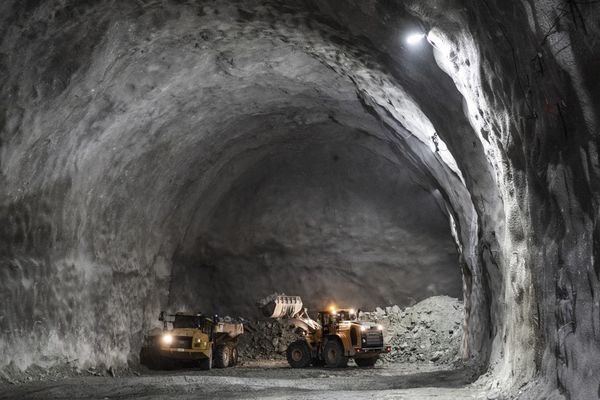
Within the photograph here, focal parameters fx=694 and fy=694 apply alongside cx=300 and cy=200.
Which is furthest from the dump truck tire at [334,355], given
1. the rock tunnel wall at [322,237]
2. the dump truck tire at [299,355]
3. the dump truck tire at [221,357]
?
the rock tunnel wall at [322,237]

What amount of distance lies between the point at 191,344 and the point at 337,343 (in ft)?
12.4

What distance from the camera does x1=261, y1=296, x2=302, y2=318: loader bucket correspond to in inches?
816

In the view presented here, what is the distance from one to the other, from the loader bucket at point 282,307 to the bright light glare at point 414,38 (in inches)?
451

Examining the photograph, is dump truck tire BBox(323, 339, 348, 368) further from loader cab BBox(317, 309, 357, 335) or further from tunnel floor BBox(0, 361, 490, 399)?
tunnel floor BBox(0, 361, 490, 399)

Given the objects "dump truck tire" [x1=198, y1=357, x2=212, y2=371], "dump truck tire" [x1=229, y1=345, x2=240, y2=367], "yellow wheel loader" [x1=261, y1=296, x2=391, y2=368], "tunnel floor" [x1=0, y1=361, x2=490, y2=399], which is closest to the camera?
"tunnel floor" [x1=0, y1=361, x2=490, y2=399]

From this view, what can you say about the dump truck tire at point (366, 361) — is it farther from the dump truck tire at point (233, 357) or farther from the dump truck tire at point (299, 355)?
the dump truck tire at point (233, 357)

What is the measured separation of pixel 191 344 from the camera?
678 inches

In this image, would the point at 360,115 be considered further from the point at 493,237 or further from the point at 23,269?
the point at 23,269

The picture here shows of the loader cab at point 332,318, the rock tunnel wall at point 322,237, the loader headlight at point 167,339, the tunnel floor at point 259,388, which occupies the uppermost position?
the rock tunnel wall at point 322,237

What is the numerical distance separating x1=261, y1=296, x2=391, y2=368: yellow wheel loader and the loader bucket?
1.51 m

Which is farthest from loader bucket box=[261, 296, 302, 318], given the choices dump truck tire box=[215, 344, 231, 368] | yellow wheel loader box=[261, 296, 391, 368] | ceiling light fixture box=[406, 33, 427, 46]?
ceiling light fixture box=[406, 33, 427, 46]

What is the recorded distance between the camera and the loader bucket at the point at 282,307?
20.7 meters

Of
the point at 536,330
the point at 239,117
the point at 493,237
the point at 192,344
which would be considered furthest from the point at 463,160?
the point at 192,344

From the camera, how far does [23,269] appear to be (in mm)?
13164
